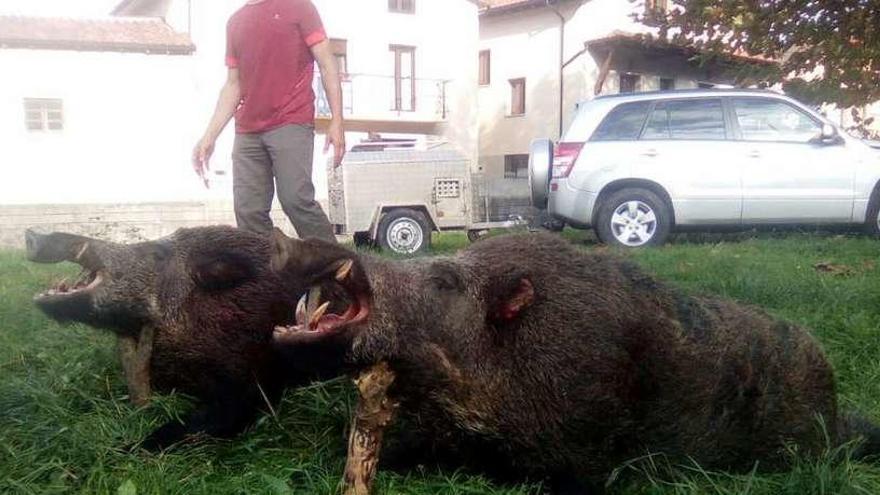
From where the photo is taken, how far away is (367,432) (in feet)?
8.31

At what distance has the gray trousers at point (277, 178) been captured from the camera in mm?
4672

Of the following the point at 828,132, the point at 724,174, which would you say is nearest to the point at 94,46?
the point at 724,174

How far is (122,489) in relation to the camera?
8.54ft

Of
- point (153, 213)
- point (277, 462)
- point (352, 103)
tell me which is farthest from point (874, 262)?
point (352, 103)

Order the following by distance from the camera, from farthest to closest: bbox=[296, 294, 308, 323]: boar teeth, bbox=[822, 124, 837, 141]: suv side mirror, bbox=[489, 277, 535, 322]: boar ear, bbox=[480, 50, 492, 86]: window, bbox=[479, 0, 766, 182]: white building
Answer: bbox=[480, 50, 492, 86]: window → bbox=[479, 0, 766, 182]: white building → bbox=[822, 124, 837, 141]: suv side mirror → bbox=[489, 277, 535, 322]: boar ear → bbox=[296, 294, 308, 323]: boar teeth

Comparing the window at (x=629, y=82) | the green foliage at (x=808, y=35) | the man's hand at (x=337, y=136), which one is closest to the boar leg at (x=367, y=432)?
the man's hand at (x=337, y=136)

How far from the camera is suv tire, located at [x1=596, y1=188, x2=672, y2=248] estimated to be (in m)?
11.1

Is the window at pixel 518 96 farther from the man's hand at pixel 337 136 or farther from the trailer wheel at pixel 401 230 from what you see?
the man's hand at pixel 337 136

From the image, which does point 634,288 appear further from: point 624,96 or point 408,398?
point 624,96

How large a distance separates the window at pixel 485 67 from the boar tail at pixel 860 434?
31830 mm

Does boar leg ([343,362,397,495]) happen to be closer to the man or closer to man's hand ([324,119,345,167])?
the man

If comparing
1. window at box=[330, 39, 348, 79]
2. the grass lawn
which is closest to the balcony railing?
window at box=[330, 39, 348, 79]

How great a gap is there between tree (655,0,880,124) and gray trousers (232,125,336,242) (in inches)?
143

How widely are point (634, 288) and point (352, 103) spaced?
2663 cm
